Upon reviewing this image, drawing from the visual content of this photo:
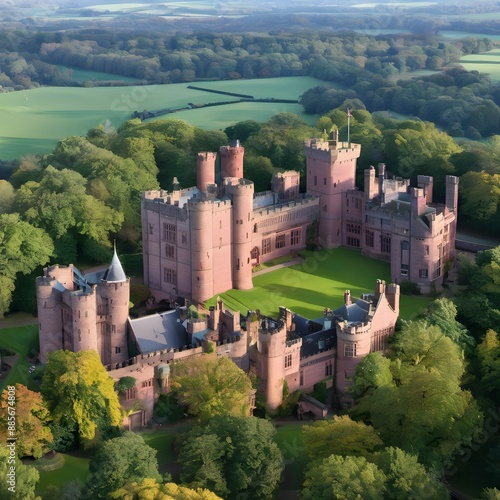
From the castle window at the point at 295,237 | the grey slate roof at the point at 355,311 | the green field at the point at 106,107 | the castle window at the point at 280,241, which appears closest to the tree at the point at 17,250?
the castle window at the point at 280,241

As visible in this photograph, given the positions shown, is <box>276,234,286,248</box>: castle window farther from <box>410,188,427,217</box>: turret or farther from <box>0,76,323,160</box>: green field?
<box>0,76,323,160</box>: green field

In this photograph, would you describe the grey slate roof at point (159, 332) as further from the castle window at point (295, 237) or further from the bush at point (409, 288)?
the castle window at point (295, 237)

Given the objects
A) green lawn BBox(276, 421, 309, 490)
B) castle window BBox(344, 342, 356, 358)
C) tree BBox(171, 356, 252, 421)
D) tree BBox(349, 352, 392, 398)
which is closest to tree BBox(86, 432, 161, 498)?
tree BBox(171, 356, 252, 421)

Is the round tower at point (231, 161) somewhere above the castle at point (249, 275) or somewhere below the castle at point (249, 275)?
above

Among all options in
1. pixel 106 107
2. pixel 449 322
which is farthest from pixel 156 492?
pixel 106 107

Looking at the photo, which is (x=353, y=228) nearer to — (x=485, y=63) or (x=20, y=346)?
(x=20, y=346)

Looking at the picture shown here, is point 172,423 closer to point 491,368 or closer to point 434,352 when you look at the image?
point 434,352
